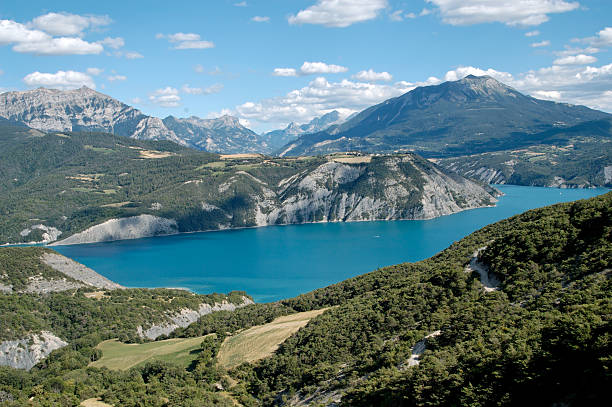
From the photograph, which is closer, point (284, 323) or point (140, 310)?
point (284, 323)

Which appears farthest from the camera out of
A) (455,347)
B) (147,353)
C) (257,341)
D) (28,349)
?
(28,349)

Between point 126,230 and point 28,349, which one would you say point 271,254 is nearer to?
point 126,230

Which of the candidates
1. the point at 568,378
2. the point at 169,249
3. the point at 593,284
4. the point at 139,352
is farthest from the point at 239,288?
the point at 568,378

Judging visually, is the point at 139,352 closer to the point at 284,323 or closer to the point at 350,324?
the point at 284,323

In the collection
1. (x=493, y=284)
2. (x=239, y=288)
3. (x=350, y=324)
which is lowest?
(x=239, y=288)

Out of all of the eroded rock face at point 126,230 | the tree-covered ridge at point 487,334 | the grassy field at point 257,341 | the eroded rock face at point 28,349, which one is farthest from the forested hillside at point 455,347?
the eroded rock face at point 126,230

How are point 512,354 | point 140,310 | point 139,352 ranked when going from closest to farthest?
1. point 512,354
2. point 139,352
3. point 140,310

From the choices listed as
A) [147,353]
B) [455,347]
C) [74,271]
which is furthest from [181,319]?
[455,347]
